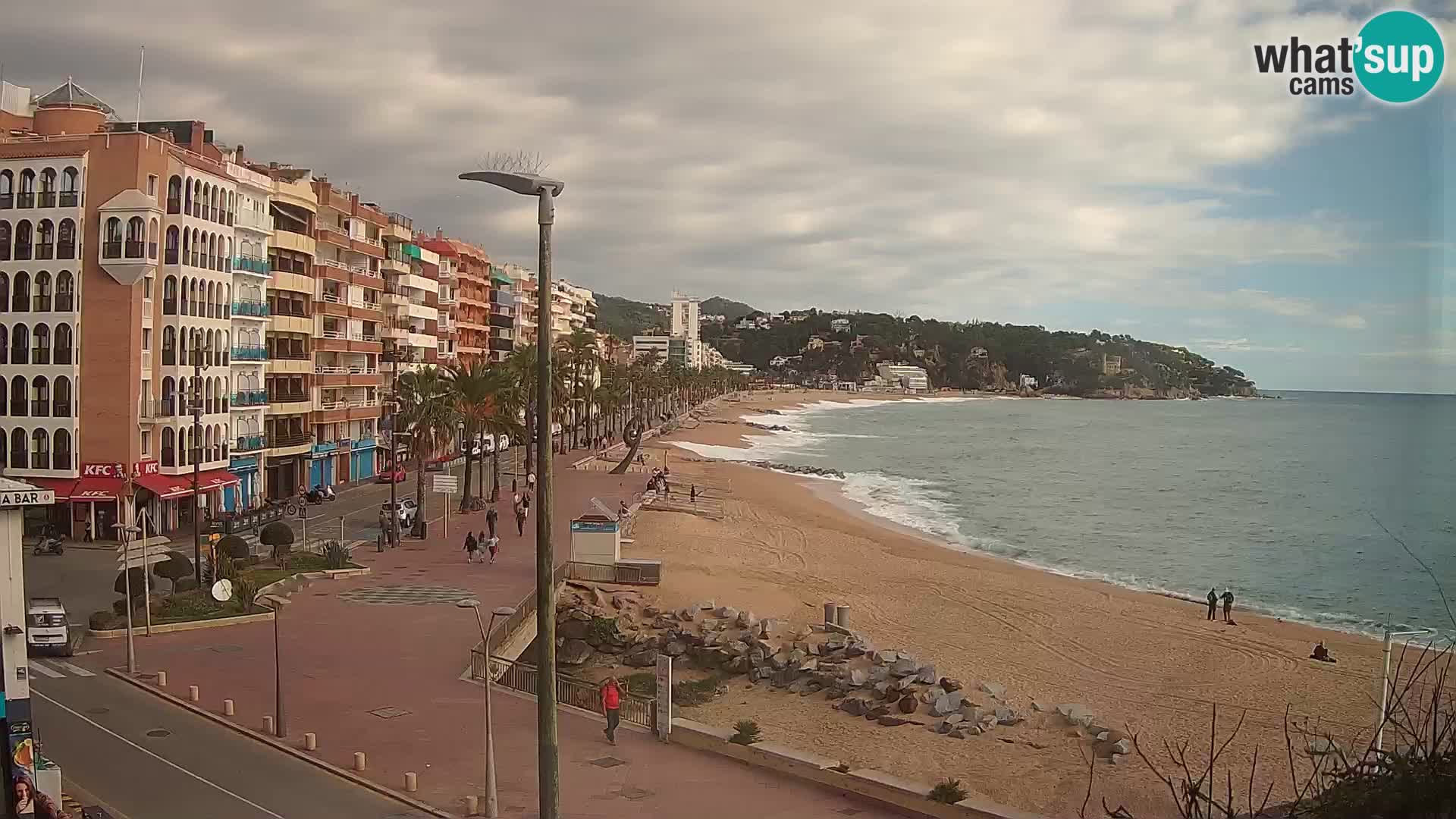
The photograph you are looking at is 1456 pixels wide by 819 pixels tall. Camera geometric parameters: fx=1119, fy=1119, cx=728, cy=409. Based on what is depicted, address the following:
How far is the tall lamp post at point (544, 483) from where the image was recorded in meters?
10.5

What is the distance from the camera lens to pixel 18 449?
43.0 meters

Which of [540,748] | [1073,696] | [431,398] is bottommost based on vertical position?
[1073,696]

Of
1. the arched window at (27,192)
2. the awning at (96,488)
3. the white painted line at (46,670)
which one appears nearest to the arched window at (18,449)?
the awning at (96,488)

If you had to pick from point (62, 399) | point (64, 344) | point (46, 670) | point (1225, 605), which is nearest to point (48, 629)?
point (46, 670)

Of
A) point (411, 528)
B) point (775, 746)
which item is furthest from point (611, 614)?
point (411, 528)

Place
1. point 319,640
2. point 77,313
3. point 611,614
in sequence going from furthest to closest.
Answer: point 77,313 → point 611,614 → point 319,640

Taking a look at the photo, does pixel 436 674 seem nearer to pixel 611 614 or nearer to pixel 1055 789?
pixel 611 614

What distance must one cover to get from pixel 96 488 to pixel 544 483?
125 feet

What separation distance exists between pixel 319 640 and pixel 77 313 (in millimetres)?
25301

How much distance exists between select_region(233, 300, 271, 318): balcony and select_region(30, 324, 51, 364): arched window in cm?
902

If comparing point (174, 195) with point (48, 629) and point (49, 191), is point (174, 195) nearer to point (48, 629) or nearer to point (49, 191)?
point (49, 191)

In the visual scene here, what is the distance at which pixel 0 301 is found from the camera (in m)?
43.6

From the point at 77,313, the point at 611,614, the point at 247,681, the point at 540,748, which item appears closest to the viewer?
the point at 540,748

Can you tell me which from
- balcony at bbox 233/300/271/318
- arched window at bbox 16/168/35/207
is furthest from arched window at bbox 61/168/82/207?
balcony at bbox 233/300/271/318
